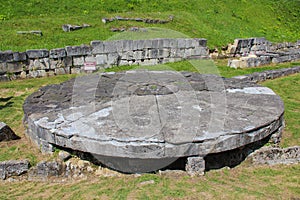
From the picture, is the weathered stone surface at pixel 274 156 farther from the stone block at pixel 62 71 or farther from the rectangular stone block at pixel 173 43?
the rectangular stone block at pixel 173 43

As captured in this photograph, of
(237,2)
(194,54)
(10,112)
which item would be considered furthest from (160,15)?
(10,112)

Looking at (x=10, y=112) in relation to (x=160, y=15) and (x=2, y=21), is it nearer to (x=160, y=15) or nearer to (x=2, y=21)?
(x=2, y=21)

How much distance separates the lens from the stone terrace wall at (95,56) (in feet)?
46.9

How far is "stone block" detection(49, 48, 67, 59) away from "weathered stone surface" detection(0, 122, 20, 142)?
249 inches

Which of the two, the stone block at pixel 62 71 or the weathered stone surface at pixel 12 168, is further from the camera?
the stone block at pixel 62 71

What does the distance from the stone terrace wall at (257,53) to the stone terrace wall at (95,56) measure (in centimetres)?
239

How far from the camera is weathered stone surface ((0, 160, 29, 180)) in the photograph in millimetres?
7289

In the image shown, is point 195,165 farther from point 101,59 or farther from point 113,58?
point 113,58

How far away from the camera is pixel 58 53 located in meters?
14.8

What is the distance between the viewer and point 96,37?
17203 mm

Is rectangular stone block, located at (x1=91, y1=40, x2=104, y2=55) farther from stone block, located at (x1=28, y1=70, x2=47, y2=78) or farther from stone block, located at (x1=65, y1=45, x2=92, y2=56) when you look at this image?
stone block, located at (x1=28, y1=70, x2=47, y2=78)

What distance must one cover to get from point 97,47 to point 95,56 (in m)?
0.41

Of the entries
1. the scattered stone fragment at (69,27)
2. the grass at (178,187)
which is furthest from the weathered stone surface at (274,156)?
the scattered stone fragment at (69,27)

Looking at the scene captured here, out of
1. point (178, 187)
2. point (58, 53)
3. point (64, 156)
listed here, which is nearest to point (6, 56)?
point (58, 53)
